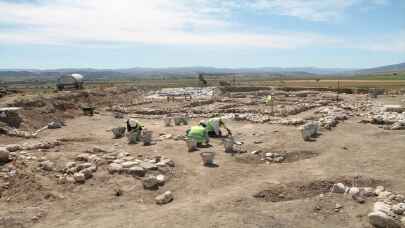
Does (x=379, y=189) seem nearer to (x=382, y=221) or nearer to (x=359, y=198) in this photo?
(x=359, y=198)

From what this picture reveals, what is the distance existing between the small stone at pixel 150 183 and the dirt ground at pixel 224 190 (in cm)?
17

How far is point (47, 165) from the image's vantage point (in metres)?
11.2

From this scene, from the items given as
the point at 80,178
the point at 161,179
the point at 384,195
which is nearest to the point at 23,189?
the point at 80,178

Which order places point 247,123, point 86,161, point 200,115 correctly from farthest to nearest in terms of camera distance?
point 200,115 → point 247,123 → point 86,161

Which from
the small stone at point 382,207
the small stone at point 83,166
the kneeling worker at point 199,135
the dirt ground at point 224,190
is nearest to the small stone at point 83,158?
the dirt ground at point 224,190

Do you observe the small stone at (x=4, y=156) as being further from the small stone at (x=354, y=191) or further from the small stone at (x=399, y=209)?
the small stone at (x=399, y=209)

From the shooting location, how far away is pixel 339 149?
44.7 ft

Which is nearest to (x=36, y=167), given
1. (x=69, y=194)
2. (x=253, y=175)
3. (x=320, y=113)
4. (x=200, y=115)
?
(x=69, y=194)

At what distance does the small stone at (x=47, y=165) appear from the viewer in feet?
36.7

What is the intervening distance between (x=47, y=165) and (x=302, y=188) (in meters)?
6.64

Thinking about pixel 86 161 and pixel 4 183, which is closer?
pixel 4 183

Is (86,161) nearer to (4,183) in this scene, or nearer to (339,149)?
(4,183)

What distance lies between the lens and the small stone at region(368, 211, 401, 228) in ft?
24.5

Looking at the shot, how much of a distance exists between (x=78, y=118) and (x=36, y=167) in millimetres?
14778
